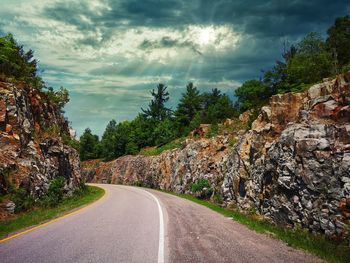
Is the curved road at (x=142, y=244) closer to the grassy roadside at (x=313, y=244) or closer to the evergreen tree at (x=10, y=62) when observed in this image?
the grassy roadside at (x=313, y=244)

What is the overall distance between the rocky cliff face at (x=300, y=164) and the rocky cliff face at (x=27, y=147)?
42.0 feet

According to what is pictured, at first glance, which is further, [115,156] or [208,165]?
[115,156]

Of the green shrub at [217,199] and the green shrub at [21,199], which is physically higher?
the green shrub at [217,199]

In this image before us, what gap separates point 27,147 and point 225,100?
176ft

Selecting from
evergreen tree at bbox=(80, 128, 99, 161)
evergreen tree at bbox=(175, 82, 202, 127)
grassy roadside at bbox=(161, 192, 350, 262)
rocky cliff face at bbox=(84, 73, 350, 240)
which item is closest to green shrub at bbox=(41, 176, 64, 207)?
rocky cliff face at bbox=(84, 73, 350, 240)

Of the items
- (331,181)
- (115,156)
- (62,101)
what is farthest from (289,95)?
(115,156)

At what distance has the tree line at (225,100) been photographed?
32625 mm

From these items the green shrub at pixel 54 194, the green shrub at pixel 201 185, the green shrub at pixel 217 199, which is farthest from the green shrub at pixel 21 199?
the green shrub at pixel 201 185

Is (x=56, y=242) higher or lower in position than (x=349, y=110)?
lower

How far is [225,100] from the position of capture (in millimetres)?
69312

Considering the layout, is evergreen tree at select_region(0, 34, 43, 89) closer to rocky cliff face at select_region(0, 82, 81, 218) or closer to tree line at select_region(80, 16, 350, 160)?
rocky cliff face at select_region(0, 82, 81, 218)

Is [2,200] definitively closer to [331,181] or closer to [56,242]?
[56,242]

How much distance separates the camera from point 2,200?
51.4ft

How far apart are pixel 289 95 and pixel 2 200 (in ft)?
57.8
